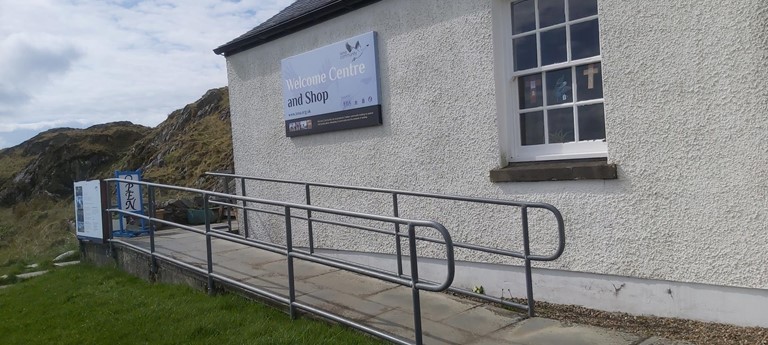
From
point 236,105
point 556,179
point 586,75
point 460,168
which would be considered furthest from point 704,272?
point 236,105

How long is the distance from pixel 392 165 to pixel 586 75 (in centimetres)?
225

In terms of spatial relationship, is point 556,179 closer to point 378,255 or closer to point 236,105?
point 378,255

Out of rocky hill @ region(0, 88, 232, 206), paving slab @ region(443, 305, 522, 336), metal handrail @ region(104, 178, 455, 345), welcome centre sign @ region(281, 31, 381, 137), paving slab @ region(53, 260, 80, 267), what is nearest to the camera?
metal handrail @ region(104, 178, 455, 345)

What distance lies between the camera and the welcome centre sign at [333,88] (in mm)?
6691

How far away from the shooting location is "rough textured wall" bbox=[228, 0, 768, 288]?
4.18m

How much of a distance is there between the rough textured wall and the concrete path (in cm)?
67

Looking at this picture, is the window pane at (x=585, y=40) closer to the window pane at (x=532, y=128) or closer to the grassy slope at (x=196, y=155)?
the window pane at (x=532, y=128)

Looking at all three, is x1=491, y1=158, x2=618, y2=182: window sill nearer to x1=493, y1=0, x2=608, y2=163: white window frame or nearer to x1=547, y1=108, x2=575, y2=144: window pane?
x1=493, y1=0, x2=608, y2=163: white window frame

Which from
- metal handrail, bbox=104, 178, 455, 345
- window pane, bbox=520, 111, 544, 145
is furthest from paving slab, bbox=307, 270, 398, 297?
window pane, bbox=520, 111, 544, 145

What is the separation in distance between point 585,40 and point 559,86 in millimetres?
435

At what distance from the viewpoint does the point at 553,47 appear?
5.31 metres

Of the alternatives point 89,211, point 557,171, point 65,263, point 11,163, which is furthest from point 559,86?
point 11,163

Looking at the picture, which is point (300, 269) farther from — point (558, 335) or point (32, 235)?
point (32, 235)

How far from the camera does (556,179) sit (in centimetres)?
507
